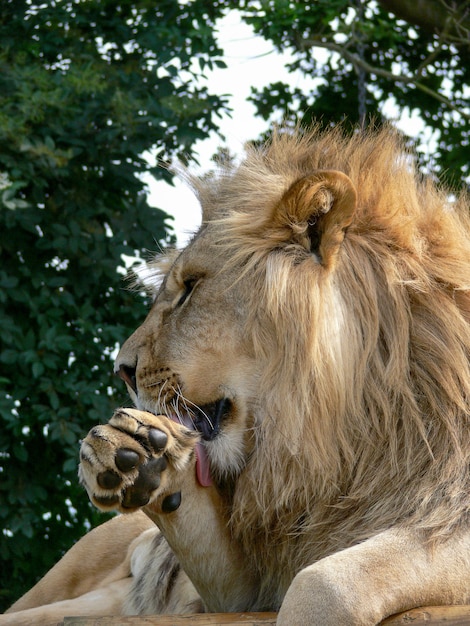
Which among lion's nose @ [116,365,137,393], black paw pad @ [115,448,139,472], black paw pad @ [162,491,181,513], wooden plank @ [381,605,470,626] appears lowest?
wooden plank @ [381,605,470,626]

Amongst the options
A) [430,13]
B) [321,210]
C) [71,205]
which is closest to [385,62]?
[430,13]

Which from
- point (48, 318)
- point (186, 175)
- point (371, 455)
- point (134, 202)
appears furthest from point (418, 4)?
point (371, 455)

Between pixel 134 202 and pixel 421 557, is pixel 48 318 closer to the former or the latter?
pixel 134 202

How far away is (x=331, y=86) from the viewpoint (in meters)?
6.00

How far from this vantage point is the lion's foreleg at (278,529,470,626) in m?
1.93

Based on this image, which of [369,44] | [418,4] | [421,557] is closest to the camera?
[421,557]

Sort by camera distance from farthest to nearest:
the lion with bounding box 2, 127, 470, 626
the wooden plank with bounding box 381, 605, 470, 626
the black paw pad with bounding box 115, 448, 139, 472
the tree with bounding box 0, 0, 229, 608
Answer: the tree with bounding box 0, 0, 229, 608, the lion with bounding box 2, 127, 470, 626, the black paw pad with bounding box 115, 448, 139, 472, the wooden plank with bounding box 381, 605, 470, 626

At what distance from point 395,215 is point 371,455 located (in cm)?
60

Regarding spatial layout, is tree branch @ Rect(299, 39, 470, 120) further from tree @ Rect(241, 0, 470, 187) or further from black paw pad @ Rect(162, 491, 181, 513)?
black paw pad @ Rect(162, 491, 181, 513)

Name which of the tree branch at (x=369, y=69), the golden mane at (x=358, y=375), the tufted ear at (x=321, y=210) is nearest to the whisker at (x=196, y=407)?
the golden mane at (x=358, y=375)

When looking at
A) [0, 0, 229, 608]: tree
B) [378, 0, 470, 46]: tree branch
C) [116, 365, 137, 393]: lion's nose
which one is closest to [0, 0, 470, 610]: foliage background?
[0, 0, 229, 608]: tree

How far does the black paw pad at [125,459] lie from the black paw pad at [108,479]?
0.8 inches

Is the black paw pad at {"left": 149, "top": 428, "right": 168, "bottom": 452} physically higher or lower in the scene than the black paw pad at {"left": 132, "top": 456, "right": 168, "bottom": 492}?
higher

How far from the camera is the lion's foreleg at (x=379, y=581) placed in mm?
1927
